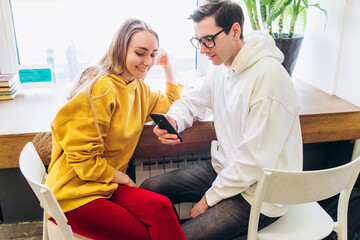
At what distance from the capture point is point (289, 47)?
187 centimetres

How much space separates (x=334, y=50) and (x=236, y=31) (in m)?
0.78

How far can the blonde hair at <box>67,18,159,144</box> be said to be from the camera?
1.39 metres

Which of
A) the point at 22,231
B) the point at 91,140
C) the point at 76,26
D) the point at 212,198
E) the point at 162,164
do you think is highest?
the point at 76,26

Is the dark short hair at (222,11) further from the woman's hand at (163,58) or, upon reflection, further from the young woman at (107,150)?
the woman's hand at (163,58)

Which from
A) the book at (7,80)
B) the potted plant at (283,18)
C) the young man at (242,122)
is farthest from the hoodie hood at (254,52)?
the book at (7,80)

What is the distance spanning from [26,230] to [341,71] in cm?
190

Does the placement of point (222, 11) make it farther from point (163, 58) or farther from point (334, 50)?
point (334, 50)

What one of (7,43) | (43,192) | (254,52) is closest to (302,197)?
(254,52)

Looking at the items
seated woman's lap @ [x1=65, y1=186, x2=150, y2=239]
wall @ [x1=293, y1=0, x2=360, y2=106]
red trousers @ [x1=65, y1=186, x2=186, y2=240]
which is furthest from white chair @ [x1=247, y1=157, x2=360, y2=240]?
wall @ [x1=293, y1=0, x2=360, y2=106]

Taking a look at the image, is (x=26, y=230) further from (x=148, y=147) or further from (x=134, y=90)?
(x=134, y=90)

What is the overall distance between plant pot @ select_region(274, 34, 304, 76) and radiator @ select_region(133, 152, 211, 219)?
653 mm

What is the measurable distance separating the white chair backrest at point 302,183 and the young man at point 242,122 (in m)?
0.16

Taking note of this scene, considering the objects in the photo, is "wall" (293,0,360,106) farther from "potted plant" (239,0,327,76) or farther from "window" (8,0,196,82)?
"window" (8,0,196,82)

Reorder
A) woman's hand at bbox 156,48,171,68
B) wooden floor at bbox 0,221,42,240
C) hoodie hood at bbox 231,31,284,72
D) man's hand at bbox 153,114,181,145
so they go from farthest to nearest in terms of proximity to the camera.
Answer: wooden floor at bbox 0,221,42,240
woman's hand at bbox 156,48,171,68
man's hand at bbox 153,114,181,145
hoodie hood at bbox 231,31,284,72
